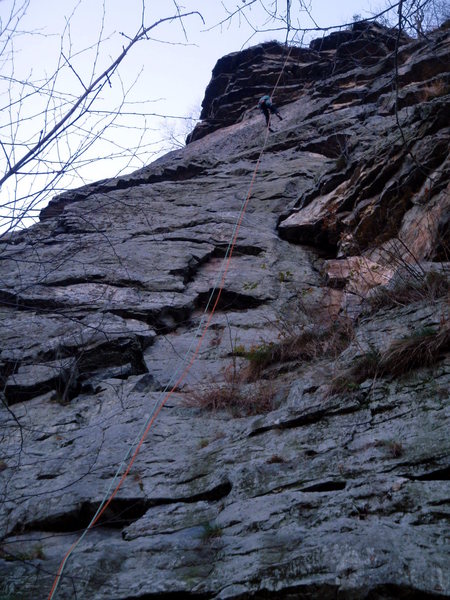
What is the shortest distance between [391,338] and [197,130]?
1616cm

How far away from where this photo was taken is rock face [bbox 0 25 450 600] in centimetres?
238

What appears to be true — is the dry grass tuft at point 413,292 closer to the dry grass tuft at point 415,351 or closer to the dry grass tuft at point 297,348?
the dry grass tuft at point 297,348

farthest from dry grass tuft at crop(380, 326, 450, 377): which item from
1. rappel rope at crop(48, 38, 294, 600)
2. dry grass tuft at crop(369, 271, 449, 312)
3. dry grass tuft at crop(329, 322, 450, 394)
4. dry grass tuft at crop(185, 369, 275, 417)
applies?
rappel rope at crop(48, 38, 294, 600)

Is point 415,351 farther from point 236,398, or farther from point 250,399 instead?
point 236,398

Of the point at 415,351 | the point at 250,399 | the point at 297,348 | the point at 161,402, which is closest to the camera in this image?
the point at 415,351

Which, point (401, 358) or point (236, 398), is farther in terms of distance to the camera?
point (236, 398)

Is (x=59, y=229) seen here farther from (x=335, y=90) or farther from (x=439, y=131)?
(x=335, y=90)

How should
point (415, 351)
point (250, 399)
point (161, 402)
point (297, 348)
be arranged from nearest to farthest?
point (415, 351)
point (250, 399)
point (161, 402)
point (297, 348)

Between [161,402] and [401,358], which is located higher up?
[161,402]

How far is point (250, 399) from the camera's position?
413 cm

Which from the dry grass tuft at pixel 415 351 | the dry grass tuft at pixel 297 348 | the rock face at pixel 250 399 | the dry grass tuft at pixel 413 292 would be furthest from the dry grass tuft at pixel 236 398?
the dry grass tuft at pixel 413 292

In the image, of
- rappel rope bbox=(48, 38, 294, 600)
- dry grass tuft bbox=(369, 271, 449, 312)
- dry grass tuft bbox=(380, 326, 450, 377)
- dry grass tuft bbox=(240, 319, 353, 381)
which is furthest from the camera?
dry grass tuft bbox=(240, 319, 353, 381)

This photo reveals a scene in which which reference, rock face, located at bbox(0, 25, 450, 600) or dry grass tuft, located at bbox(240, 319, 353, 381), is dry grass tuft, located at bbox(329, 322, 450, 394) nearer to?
rock face, located at bbox(0, 25, 450, 600)

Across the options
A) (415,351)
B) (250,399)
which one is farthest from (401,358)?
(250,399)
